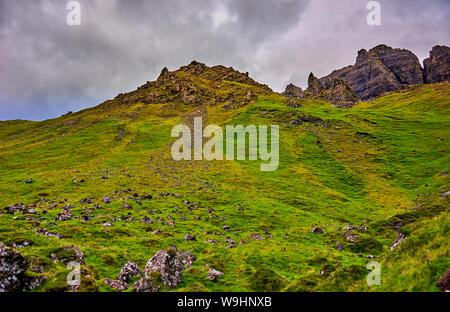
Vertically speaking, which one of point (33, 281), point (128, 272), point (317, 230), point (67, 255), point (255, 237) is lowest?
point (255, 237)

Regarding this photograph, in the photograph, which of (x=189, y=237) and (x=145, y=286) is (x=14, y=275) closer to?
(x=145, y=286)

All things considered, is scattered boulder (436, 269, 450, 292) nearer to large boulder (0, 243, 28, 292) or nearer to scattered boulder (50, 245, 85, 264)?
large boulder (0, 243, 28, 292)

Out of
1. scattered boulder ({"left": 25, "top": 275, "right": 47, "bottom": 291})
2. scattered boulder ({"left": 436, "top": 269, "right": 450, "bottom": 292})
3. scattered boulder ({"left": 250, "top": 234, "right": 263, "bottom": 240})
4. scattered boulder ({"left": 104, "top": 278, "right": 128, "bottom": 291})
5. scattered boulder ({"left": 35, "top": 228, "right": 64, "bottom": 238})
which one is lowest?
scattered boulder ({"left": 250, "top": 234, "right": 263, "bottom": 240})

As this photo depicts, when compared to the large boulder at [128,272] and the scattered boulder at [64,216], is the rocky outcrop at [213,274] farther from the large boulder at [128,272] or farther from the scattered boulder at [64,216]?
the scattered boulder at [64,216]

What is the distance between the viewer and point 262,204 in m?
45.3

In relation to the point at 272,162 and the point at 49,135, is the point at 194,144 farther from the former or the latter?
the point at 49,135

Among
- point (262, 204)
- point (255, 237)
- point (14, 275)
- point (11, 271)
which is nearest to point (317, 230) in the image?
point (255, 237)

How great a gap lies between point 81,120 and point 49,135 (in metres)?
31.1

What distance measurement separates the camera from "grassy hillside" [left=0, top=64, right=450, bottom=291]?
658 inches

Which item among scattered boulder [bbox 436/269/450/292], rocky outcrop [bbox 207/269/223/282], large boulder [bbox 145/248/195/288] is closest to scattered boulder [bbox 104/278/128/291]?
large boulder [bbox 145/248/195/288]

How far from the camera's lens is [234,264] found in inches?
826

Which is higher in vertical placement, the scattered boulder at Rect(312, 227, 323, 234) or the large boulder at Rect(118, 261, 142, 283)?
the large boulder at Rect(118, 261, 142, 283)

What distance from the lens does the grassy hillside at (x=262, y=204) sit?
16.7 m
